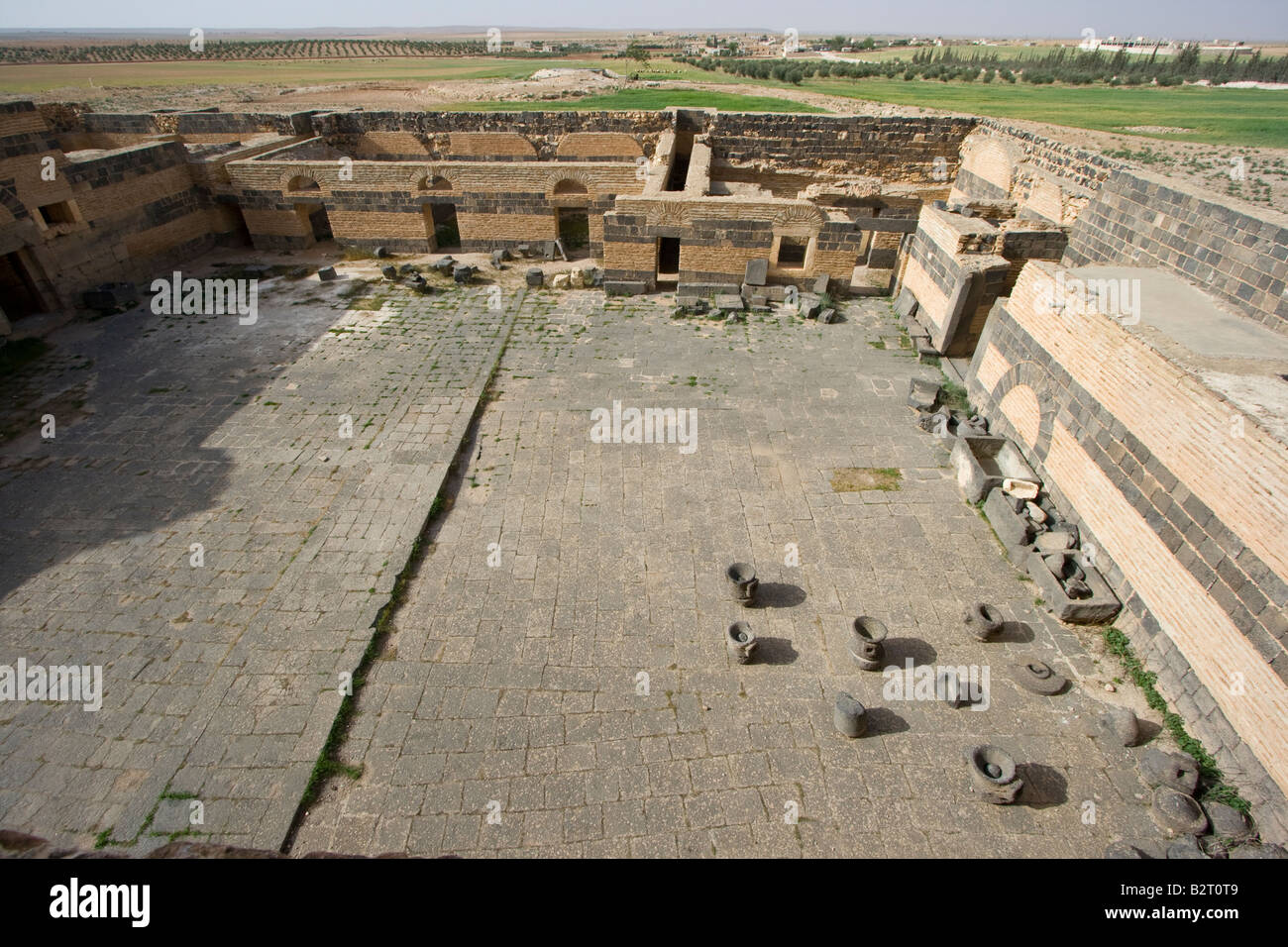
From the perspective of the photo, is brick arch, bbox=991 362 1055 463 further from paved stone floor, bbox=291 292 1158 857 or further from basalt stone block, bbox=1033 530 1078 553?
basalt stone block, bbox=1033 530 1078 553

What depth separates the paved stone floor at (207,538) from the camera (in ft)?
18.2

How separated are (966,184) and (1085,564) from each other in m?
16.5

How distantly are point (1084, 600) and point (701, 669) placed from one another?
4.61 m

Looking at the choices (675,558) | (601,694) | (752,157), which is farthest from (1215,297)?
(752,157)

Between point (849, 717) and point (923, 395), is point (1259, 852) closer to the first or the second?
point (849, 717)

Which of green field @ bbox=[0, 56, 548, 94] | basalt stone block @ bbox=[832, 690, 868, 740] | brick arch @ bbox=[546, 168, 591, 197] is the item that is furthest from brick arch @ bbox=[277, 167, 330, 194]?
green field @ bbox=[0, 56, 548, 94]

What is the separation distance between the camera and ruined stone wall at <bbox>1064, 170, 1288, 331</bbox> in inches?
343

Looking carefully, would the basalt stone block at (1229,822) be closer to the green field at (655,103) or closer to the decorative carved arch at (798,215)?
the decorative carved arch at (798,215)

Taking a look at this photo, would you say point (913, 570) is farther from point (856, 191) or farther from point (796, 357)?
point (856, 191)

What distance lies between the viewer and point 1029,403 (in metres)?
9.04

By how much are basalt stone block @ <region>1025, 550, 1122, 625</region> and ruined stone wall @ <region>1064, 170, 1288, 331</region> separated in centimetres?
536

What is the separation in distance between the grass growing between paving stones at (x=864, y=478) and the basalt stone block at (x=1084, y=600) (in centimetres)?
229

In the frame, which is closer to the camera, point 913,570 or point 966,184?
point 913,570

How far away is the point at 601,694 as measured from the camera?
6.19 metres
